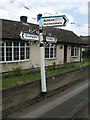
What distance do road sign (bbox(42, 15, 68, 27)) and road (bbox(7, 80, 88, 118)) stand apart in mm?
3552

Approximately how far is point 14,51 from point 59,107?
7418 millimetres

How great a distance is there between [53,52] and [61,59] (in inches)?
73.3

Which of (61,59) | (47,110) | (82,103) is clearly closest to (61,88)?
(82,103)

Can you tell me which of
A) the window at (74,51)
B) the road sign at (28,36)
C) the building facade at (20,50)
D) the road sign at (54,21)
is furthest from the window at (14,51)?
the window at (74,51)

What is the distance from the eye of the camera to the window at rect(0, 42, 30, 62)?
11438 mm

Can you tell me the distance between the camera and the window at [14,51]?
11.4m

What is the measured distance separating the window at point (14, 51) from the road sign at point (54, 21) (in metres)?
5.14

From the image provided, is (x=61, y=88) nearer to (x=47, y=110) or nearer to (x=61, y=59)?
(x=47, y=110)

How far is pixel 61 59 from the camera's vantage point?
58.2 ft

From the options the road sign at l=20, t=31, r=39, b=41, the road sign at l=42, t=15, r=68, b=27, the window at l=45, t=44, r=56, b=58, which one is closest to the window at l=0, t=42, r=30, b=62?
the window at l=45, t=44, r=56, b=58

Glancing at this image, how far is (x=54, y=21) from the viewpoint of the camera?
7070 millimetres

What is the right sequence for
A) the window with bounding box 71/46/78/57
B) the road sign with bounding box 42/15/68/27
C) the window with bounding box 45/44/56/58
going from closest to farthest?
the road sign with bounding box 42/15/68/27
the window with bounding box 45/44/56/58
the window with bounding box 71/46/78/57

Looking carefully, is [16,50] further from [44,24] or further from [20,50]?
[44,24]

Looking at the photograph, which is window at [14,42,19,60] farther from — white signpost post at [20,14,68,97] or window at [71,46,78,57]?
window at [71,46,78,57]
